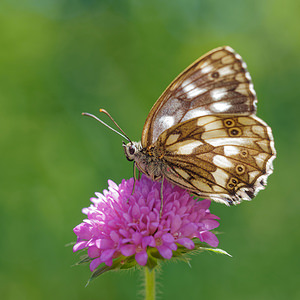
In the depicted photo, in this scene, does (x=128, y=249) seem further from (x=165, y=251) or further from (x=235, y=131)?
(x=235, y=131)

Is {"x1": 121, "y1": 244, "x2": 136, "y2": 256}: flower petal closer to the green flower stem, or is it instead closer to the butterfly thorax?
the green flower stem

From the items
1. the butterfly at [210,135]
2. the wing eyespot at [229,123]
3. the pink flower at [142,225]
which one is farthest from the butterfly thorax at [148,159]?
the wing eyespot at [229,123]

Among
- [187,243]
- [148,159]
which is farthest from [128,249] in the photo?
[148,159]

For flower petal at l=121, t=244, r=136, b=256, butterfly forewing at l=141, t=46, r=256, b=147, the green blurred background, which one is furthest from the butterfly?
the green blurred background

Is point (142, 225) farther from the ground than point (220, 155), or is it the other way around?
point (220, 155)

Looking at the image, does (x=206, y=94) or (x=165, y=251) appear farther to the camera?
(x=206, y=94)

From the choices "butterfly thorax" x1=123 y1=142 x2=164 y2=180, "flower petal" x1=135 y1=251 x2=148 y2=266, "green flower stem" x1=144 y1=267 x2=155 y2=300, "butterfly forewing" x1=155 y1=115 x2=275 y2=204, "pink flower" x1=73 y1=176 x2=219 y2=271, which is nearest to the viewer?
"flower petal" x1=135 y1=251 x2=148 y2=266
